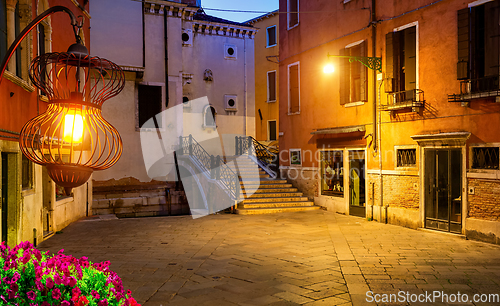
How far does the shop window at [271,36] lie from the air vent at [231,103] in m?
6.50

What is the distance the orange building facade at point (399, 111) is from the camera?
30.2 ft

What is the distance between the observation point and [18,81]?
7.73m

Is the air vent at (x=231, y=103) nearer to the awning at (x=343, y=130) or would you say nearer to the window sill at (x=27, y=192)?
the awning at (x=343, y=130)

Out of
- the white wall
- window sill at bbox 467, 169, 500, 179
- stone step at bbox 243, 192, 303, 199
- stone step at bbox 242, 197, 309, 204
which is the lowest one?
stone step at bbox 242, 197, 309, 204

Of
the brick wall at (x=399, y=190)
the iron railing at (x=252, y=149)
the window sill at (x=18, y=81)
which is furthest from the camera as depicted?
the iron railing at (x=252, y=149)

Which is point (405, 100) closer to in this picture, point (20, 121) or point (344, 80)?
point (344, 80)

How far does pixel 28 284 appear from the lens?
2.74 m

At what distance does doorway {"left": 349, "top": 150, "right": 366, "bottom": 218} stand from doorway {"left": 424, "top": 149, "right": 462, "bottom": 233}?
8.35ft

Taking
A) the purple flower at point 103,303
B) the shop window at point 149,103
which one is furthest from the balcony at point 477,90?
the shop window at point 149,103

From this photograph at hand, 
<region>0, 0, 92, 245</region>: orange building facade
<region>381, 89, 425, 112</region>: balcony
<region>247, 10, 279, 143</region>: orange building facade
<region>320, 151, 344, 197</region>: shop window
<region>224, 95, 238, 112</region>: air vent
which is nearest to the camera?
<region>0, 0, 92, 245</region>: orange building facade

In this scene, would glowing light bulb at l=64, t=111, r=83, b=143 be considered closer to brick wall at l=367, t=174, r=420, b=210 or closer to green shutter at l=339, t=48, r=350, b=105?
brick wall at l=367, t=174, r=420, b=210

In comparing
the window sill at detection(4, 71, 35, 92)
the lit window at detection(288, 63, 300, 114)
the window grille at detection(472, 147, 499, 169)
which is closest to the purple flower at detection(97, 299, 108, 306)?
the window sill at detection(4, 71, 35, 92)

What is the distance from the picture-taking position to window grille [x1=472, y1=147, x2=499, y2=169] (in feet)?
29.3

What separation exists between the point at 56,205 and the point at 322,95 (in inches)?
370
